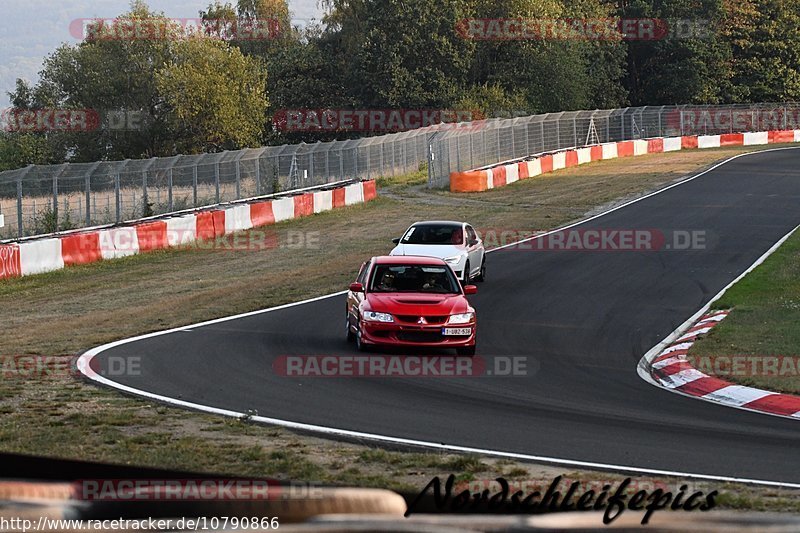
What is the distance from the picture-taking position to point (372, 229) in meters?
33.4

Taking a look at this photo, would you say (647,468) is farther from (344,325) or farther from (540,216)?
(540,216)

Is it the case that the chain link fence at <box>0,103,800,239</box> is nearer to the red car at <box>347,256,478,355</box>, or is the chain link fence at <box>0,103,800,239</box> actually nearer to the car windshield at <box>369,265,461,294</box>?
the car windshield at <box>369,265,461,294</box>

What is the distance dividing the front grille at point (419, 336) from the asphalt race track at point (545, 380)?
2.30ft

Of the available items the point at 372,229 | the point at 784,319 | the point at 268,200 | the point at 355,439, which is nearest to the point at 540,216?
the point at 372,229

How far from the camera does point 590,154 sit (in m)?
54.1

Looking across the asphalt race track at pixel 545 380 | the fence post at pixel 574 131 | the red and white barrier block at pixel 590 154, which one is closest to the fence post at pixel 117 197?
the asphalt race track at pixel 545 380

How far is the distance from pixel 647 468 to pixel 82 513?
6023 mm

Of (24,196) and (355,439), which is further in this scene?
(24,196)

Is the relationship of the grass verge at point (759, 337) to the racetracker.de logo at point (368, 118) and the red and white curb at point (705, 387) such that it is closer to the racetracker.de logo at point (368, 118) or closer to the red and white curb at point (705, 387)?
the red and white curb at point (705, 387)

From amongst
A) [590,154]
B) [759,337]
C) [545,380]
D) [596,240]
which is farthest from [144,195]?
[590,154]

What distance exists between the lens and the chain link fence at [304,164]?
28.1 metres

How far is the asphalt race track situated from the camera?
1033cm

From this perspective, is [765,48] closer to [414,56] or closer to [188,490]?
[414,56]

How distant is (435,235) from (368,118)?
5671 cm
